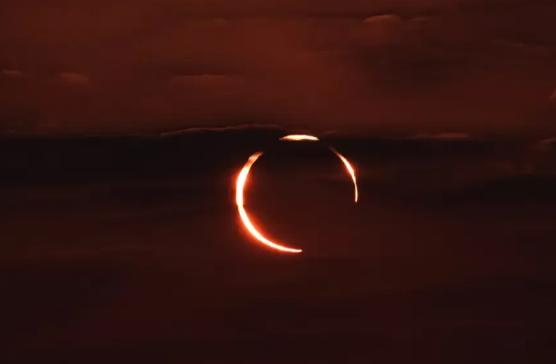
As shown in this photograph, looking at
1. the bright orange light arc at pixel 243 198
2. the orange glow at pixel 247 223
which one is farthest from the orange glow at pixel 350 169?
the orange glow at pixel 247 223

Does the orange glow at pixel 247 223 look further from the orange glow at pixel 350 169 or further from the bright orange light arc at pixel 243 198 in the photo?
the orange glow at pixel 350 169

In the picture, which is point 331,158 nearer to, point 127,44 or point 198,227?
point 198,227

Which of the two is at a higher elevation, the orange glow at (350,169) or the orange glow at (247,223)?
the orange glow at (350,169)

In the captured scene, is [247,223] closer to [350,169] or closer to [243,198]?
[243,198]

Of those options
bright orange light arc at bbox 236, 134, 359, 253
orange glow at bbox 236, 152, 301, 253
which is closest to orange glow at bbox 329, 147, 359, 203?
bright orange light arc at bbox 236, 134, 359, 253

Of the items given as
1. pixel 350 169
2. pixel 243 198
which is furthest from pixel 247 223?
pixel 350 169

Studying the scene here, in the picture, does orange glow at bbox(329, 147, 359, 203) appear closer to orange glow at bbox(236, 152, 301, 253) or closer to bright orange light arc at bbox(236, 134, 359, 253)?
bright orange light arc at bbox(236, 134, 359, 253)

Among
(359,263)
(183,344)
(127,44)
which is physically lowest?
(183,344)

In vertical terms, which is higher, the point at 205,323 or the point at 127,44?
the point at 127,44

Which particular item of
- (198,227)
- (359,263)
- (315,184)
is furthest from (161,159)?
(359,263)

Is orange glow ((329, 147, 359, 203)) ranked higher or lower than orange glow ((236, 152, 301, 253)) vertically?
higher
